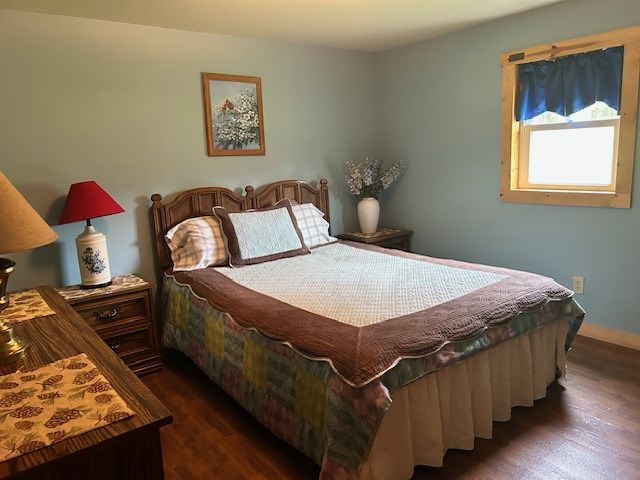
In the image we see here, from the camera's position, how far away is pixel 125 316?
9.20 feet

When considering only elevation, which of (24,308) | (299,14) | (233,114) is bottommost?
(24,308)

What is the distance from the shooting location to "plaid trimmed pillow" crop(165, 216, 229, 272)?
3.11 metres

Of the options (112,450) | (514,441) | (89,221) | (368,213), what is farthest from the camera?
(368,213)

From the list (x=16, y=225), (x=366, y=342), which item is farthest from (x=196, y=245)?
(x=16, y=225)

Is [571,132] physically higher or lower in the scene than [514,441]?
higher

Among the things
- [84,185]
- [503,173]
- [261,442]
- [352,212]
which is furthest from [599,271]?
[84,185]

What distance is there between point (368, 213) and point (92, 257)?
218 cm

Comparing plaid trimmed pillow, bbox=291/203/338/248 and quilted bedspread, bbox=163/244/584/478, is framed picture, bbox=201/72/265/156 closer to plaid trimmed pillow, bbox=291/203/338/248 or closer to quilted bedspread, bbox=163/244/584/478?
plaid trimmed pillow, bbox=291/203/338/248

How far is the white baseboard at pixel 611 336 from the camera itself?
116 inches

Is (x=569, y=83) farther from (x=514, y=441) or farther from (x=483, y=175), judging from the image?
(x=514, y=441)

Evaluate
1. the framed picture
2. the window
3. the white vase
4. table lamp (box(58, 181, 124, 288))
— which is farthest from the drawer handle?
the window

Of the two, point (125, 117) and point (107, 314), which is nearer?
point (107, 314)

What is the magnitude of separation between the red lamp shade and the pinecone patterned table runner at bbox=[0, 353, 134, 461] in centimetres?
155

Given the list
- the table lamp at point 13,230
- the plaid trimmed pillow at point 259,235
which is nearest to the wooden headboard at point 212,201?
the plaid trimmed pillow at point 259,235
